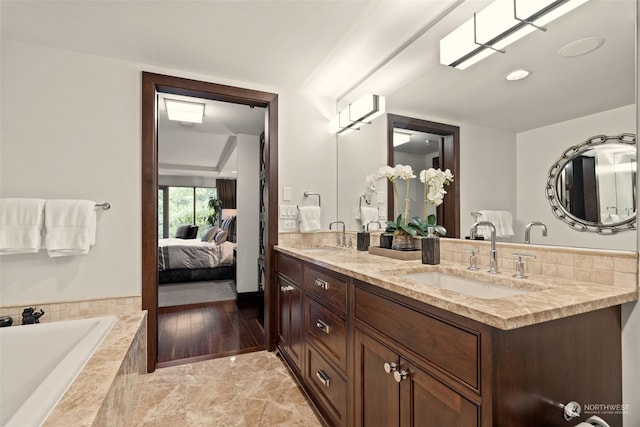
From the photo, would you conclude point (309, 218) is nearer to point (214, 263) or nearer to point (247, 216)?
point (247, 216)

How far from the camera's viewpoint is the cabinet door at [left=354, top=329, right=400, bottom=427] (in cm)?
109

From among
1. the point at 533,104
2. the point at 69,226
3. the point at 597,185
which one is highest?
the point at 533,104

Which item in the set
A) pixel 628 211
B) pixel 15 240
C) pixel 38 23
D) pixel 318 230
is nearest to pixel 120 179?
pixel 15 240

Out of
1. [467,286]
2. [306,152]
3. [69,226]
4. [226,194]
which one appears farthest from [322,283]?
[226,194]

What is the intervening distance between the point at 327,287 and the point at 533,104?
123cm

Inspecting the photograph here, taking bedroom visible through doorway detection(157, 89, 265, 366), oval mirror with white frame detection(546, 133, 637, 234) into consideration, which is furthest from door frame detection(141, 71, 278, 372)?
oval mirror with white frame detection(546, 133, 637, 234)

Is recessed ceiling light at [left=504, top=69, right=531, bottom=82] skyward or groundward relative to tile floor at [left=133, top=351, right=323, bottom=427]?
skyward

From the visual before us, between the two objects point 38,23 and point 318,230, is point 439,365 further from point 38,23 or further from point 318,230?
point 38,23

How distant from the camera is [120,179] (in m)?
2.16

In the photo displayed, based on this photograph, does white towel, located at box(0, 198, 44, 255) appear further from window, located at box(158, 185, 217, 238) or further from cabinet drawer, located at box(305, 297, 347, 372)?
window, located at box(158, 185, 217, 238)

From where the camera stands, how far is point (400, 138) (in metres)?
1.99

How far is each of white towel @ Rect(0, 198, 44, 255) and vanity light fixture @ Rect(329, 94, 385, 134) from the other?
87.7 inches

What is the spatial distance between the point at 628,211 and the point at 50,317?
303 cm

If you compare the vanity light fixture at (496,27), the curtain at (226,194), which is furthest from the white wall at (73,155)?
the curtain at (226,194)
